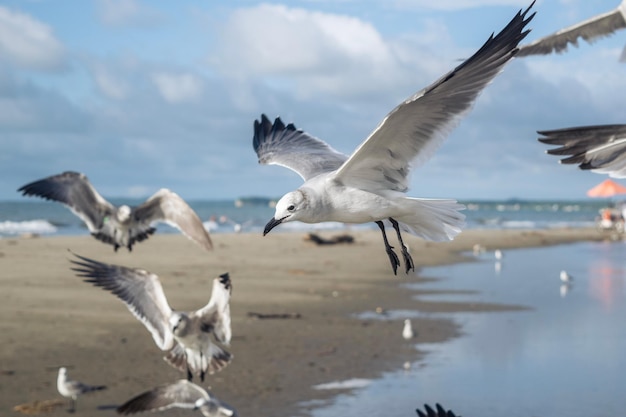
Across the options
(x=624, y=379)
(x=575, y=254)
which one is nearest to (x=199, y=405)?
(x=624, y=379)

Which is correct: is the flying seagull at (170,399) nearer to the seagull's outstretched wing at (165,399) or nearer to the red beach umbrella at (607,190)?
the seagull's outstretched wing at (165,399)

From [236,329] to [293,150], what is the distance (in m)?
5.23

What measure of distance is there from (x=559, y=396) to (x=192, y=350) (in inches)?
145

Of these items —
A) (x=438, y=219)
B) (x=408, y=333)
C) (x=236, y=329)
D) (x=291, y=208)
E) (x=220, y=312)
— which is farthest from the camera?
(x=236, y=329)

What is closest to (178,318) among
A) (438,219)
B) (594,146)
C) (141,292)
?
(141,292)

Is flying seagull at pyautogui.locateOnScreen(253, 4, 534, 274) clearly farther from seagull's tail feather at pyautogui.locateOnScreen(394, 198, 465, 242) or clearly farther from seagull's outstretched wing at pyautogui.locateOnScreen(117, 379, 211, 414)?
seagull's outstretched wing at pyautogui.locateOnScreen(117, 379, 211, 414)

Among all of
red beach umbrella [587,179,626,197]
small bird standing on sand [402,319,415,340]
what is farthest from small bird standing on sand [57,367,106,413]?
red beach umbrella [587,179,626,197]

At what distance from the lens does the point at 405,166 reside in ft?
16.6

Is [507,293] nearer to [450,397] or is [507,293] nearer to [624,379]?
[624,379]

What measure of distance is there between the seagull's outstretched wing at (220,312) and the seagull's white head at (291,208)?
2.90 m

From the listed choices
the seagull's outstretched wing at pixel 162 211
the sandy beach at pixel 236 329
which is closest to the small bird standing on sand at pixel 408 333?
the sandy beach at pixel 236 329

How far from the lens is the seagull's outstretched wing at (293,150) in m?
6.28

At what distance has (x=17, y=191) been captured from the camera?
9680mm

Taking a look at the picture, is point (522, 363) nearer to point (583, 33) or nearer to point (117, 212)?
point (583, 33)
